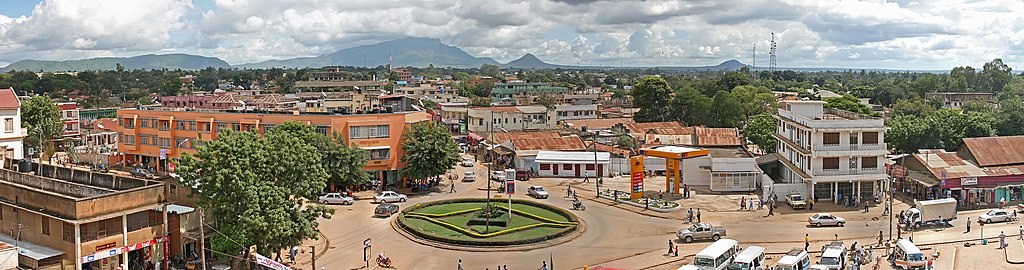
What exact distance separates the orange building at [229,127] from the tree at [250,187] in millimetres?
21730

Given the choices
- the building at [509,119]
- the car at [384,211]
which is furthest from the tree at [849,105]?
the car at [384,211]

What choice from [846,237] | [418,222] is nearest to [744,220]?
[846,237]

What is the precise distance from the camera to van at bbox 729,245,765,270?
33594 mm

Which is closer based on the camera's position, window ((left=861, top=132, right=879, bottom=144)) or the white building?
window ((left=861, top=132, right=879, bottom=144))

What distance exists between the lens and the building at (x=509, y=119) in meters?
94.6

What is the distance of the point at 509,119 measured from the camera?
9550 cm

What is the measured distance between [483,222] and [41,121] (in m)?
56.2

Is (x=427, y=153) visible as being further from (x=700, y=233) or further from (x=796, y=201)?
(x=796, y=201)

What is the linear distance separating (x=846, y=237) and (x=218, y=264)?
33.1 m

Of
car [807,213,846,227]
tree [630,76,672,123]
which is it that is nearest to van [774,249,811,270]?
car [807,213,846,227]

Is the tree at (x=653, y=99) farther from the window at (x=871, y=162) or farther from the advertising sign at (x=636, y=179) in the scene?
the window at (x=871, y=162)

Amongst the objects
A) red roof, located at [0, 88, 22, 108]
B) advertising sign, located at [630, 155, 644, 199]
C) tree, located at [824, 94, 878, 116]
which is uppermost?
red roof, located at [0, 88, 22, 108]

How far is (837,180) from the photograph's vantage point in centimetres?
5119

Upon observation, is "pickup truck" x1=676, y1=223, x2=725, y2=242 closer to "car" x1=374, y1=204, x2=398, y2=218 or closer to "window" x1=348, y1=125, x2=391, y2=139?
"car" x1=374, y1=204, x2=398, y2=218
